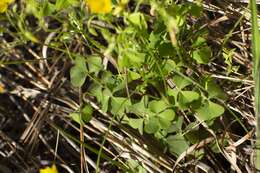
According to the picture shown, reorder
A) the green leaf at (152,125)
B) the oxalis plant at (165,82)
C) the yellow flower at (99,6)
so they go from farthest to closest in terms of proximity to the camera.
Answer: the green leaf at (152,125) → the oxalis plant at (165,82) → the yellow flower at (99,6)

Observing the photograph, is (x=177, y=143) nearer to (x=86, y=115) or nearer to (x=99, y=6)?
(x=86, y=115)

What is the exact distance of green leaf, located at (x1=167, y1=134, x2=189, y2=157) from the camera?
160cm

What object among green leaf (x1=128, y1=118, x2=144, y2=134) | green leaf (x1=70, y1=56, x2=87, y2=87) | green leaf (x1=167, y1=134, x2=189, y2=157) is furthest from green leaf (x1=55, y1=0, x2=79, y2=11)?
green leaf (x1=167, y1=134, x2=189, y2=157)

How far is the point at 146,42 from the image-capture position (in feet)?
4.73

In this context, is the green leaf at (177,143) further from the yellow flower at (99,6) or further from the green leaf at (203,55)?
the yellow flower at (99,6)

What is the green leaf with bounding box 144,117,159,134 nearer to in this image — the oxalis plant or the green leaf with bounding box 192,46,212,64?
the oxalis plant

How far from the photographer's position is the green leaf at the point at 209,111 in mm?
1479

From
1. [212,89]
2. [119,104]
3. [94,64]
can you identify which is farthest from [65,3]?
[212,89]

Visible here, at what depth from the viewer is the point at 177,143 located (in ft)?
5.27

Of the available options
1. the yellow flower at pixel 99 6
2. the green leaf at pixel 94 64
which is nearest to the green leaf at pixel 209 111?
the green leaf at pixel 94 64

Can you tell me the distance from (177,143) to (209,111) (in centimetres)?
18

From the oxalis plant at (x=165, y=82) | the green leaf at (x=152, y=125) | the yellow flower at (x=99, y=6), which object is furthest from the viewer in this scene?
the green leaf at (x=152, y=125)

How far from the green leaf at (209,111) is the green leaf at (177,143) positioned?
0.14 meters

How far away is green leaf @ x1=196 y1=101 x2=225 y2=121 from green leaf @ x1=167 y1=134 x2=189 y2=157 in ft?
0.45
